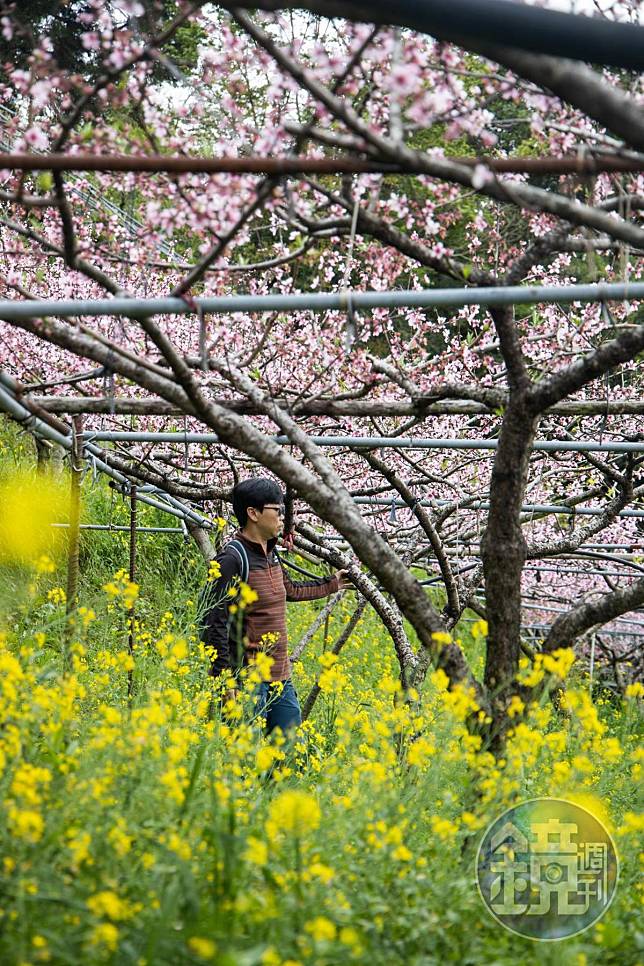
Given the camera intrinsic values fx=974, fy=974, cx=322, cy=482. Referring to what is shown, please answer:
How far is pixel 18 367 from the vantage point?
271 inches

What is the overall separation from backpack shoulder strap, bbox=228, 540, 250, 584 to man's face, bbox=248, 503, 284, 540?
144mm

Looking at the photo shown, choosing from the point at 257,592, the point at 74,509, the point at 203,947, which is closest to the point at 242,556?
the point at 257,592

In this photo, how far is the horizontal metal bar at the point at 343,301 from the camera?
289cm

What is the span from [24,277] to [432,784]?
5677 millimetres

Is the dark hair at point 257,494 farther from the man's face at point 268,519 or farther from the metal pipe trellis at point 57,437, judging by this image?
the metal pipe trellis at point 57,437

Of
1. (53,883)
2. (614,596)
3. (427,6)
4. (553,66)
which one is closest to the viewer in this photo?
(427,6)

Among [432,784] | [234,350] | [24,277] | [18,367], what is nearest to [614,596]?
[432,784]

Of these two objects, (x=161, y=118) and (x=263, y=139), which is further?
(x=161, y=118)

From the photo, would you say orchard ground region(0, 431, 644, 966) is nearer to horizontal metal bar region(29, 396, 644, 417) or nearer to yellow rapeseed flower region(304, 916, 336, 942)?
yellow rapeseed flower region(304, 916, 336, 942)

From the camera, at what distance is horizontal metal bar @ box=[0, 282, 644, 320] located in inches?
114

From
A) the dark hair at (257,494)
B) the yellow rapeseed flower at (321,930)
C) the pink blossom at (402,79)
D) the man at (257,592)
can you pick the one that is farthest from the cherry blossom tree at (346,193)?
the yellow rapeseed flower at (321,930)

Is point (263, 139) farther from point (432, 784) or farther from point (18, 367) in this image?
point (18, 367)

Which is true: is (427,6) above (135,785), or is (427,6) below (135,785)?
above

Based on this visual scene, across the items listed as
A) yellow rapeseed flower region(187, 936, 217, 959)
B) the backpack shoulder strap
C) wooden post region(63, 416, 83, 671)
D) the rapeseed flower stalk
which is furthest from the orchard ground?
the rapeseed flower stalk
